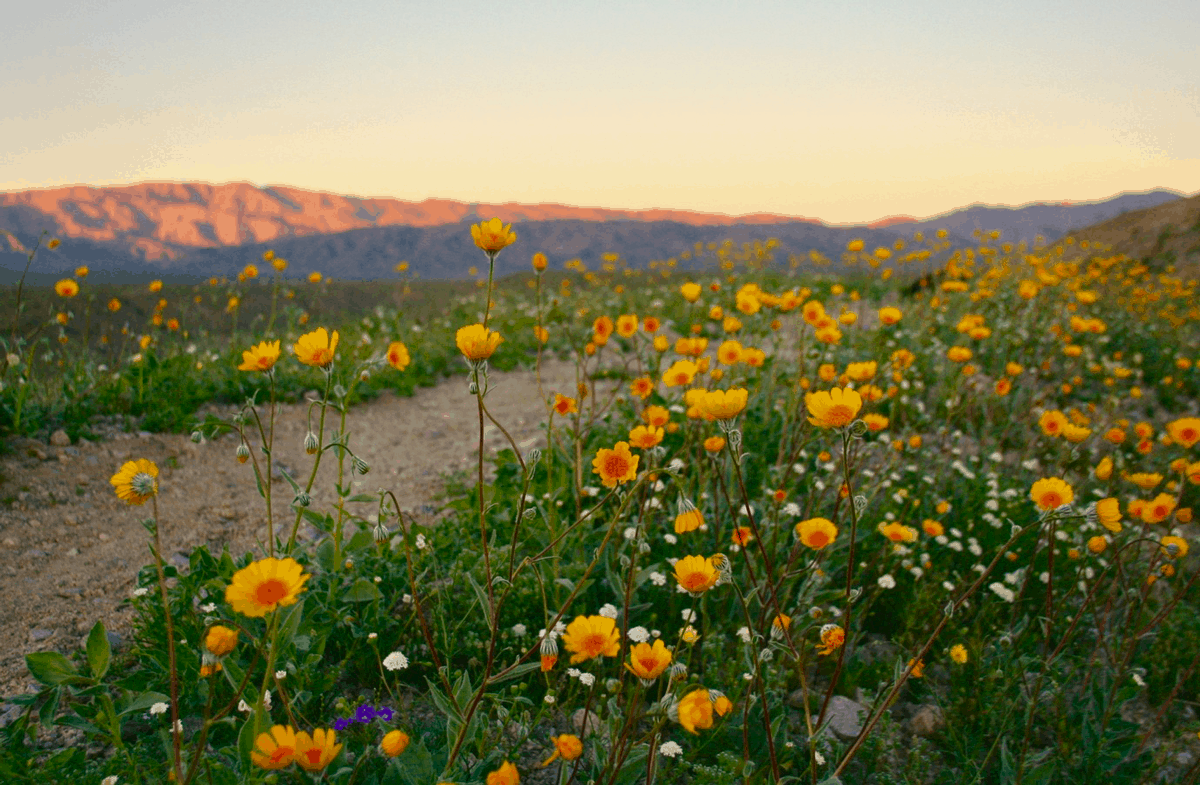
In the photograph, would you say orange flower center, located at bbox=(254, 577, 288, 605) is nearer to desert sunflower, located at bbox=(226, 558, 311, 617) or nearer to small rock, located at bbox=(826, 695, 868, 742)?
desert sunflower, located at bbox=(226, 558, 311, 617)

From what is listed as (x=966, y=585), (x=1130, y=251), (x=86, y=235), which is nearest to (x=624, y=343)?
(x=966, y=585)

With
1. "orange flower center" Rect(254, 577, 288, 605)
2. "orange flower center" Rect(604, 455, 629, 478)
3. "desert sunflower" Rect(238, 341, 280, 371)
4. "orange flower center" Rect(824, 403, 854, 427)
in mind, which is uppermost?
"desert sunflower" Rect(238, 341, 280, 371)

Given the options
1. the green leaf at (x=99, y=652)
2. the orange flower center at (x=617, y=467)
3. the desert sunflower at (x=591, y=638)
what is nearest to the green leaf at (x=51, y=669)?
the green leaf at (x=99, y=652)

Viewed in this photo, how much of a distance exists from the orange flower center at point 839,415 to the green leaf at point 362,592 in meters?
1.52

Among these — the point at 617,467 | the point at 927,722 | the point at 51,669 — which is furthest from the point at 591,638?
the point at 927,722

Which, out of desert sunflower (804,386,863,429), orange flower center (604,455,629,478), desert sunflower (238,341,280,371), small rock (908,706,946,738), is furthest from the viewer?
small rock (908,706,946,738)

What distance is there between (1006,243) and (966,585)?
7886 millimetres

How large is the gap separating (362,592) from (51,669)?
80 cm

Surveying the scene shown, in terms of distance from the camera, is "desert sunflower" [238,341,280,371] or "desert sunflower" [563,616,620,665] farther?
"desert sunflower" [238,341,280,371]

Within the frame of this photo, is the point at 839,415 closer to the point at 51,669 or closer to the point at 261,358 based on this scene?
the point at 261,358

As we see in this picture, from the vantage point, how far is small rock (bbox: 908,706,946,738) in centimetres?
212

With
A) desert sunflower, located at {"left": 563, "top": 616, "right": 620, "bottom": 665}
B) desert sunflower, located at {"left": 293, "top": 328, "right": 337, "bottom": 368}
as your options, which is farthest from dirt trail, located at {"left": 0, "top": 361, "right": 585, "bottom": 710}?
desert sunflower, located at {"left": 563, "top": 616, "right": 620, "bottom": 665}

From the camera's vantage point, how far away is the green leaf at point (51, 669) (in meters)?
1.34

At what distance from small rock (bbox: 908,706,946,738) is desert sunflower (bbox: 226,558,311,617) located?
2099 mm
